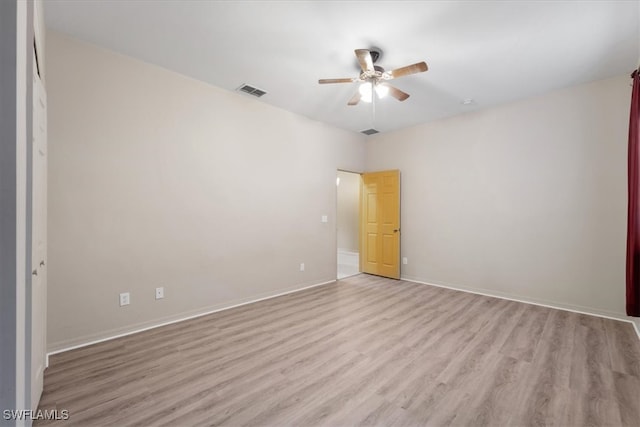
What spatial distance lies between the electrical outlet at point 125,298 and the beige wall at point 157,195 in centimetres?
4

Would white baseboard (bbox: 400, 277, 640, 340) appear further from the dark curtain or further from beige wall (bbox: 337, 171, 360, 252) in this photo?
beige wall (bbox: 337, 171, 360, 252)

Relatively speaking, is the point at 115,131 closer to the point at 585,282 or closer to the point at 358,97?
the point at 358,97

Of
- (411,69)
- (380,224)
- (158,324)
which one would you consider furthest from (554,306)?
(158,324)

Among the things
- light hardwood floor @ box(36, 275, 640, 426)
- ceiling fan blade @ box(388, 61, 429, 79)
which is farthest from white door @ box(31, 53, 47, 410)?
ceiling fan blade @ box(388, 61, 429, 79)

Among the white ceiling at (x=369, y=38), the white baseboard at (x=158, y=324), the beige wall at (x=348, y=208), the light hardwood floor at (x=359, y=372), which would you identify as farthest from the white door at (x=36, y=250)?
the beige wall at (x=348, y=208)

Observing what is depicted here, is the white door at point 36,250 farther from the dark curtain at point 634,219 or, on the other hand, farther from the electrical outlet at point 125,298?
the dark curtain at point 634,219

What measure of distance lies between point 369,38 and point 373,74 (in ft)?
1.04

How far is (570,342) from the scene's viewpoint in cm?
269

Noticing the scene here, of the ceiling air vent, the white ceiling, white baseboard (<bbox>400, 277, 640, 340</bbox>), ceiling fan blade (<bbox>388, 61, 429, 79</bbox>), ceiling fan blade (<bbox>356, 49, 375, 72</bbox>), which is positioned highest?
the white ceiling

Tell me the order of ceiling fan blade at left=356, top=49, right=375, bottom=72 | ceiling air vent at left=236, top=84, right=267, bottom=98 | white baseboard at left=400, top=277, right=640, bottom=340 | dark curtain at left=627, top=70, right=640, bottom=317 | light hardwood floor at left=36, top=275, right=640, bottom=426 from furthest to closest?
1. ceiling air vent at left=236, top=84, right=267, bottom=98
2. white baseboard at left=400, top=277, right=640, bottom=340
3. dark curtain at left=627, top=70, right=640, bottom=317
4. ceiling fan blade at left=356, top=49, right=375, bottom=72
5. light hardwood floor at left=36, top=275, right=640, bottom=426

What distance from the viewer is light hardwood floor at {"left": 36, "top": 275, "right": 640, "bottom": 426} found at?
1729mm

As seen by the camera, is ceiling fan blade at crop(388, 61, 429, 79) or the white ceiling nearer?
the white ceiling

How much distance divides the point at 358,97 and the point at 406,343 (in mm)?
2721

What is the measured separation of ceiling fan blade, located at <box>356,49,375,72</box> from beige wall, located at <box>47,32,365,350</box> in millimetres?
1942
